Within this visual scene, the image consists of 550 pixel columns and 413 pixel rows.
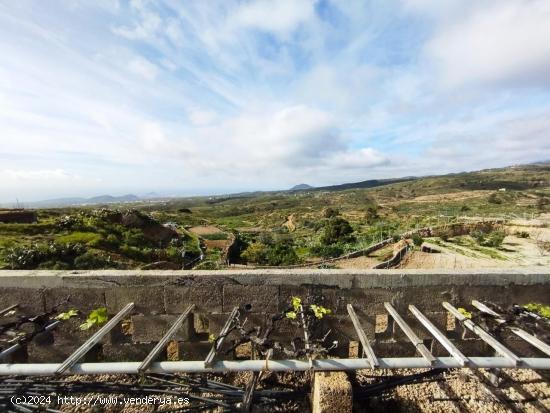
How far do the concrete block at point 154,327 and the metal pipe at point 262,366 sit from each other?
1174 millimetres

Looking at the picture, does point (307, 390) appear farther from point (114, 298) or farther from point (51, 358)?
point (51, 358)

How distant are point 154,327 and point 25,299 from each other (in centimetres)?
151

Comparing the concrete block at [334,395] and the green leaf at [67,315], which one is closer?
the concrete block at [334,395]

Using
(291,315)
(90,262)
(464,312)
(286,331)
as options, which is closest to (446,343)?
(464,312)

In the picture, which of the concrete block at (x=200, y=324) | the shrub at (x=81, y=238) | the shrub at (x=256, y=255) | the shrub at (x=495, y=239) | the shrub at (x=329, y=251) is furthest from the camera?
the shrub at (x=329, y=251)

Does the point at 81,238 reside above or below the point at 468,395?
below

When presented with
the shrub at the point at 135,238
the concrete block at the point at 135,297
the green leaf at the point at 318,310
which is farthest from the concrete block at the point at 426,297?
the shrub at the point at 135,238

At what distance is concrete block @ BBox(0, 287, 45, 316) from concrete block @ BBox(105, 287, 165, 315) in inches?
30.8

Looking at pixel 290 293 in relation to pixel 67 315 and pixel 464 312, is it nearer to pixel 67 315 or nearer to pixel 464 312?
pixel 464 312

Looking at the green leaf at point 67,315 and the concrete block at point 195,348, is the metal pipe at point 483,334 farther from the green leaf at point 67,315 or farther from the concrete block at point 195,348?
the green leaf at point 67,315

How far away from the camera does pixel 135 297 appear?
3.47m

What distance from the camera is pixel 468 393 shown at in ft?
10.5

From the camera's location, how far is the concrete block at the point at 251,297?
3467mm

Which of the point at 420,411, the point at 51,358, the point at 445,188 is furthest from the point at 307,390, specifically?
the point at 445,188
